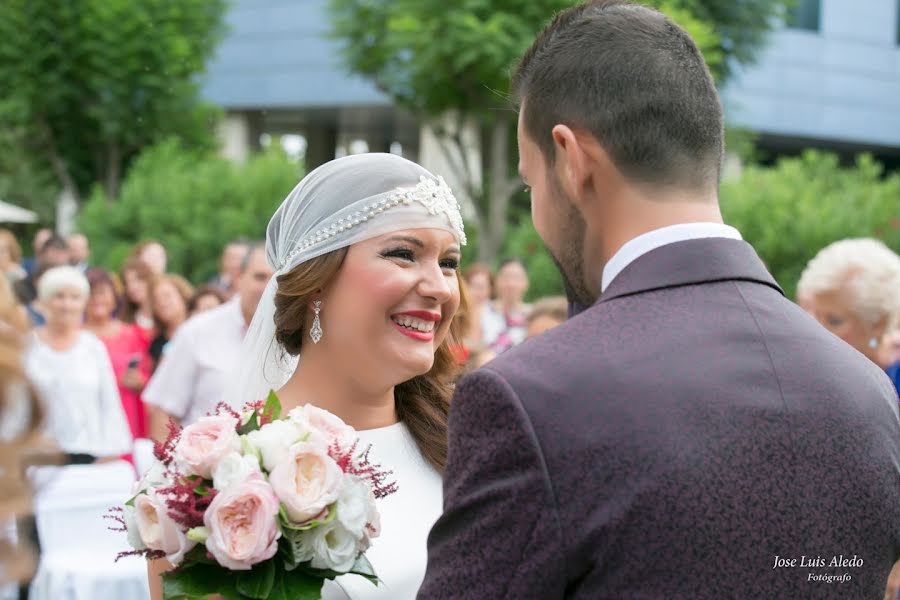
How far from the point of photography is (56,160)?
3000 centimetres

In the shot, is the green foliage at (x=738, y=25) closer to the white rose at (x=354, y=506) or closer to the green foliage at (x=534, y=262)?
the green foliage at (x=534, y=262)

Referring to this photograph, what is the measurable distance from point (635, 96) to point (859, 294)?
3580mm

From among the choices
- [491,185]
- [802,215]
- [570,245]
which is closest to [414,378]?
[570,245]

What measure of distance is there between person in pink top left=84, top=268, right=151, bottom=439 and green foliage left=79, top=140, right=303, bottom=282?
12.5 meters

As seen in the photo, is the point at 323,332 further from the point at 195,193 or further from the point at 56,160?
the point at 56,160

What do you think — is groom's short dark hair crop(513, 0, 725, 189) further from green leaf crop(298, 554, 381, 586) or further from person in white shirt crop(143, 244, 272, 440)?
person in white shirt crop(143, 244, 272, 440)

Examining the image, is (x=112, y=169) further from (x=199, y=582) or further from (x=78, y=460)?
(x=199, y=582)

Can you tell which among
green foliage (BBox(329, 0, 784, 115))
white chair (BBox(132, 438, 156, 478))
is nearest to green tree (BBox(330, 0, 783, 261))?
green foliage (BBox(329, 0, 784, 115))

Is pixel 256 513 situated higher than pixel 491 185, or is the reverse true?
pixel 256 513

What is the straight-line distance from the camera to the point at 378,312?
10.5ft

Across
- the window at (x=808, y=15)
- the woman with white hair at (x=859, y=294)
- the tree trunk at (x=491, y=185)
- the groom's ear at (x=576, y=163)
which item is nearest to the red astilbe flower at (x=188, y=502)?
the groom's ear at (x=576, y=163)

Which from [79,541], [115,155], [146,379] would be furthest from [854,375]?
[115,155]

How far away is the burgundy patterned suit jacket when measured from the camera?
1.69 metres

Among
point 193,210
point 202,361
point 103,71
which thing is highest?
point 202,361
